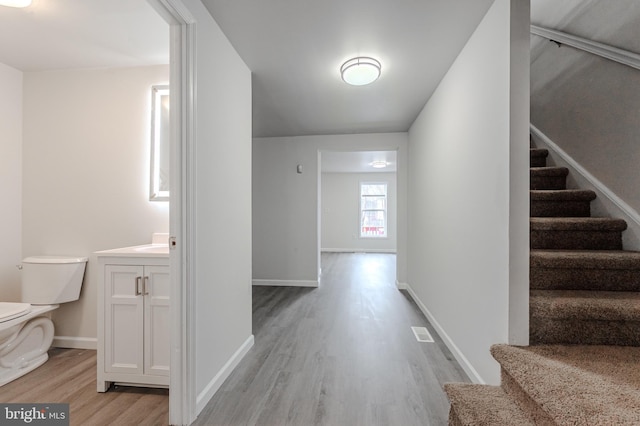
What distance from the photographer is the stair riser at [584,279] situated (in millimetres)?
1560

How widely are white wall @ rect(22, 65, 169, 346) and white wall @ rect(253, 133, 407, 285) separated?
7.47 ft

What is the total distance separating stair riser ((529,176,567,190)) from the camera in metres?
2.39

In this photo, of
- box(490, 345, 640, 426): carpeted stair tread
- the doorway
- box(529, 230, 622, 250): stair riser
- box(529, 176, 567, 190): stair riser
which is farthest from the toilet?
the doorway

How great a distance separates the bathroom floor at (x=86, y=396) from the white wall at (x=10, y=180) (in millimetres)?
834

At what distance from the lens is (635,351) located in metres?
1.27

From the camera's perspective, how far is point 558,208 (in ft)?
7.04

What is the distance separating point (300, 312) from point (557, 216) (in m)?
2.59

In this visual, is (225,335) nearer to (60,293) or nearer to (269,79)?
(60,293)

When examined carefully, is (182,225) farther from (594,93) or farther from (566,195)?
(594,93)

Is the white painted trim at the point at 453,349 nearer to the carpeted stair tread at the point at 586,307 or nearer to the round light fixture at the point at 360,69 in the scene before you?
the carpeted stair tread at the point at 586,307

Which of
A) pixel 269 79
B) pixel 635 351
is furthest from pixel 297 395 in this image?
pixel 269 79

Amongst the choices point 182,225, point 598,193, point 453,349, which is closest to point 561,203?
point 598,193

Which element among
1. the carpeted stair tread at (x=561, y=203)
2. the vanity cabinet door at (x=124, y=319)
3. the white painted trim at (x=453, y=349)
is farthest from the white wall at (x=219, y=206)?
the carpeted stair tread at (x=561, y=203)

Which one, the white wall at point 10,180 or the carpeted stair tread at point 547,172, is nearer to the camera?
the white wall at point 10,180
